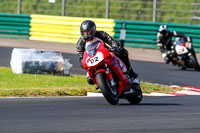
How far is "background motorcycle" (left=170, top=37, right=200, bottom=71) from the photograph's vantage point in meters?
17.1

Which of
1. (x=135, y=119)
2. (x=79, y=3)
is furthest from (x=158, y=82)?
(x=79, y=3)

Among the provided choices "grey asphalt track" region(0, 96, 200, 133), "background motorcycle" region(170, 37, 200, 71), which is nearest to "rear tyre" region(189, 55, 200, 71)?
"background motorcycle" region(170, 37, 200, 71)

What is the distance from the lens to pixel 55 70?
1315 cm

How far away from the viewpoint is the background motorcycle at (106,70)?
7933mm

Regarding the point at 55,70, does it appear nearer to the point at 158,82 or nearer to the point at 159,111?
the point at 158,82

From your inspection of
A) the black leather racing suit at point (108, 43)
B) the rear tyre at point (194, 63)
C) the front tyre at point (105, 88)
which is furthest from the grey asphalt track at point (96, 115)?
the rear tyre at point (194, 63)

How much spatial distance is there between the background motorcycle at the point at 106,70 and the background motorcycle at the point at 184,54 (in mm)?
8766

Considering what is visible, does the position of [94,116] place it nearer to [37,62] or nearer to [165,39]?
[37,62]

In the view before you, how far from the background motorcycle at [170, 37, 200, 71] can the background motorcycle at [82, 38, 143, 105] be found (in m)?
8.77

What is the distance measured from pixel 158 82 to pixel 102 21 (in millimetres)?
9365

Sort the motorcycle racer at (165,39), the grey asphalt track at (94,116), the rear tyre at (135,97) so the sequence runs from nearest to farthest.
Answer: the grey asphalt track at (94,116) < the rear tyre at (135,97) < the motorcycle racer at (165,39)

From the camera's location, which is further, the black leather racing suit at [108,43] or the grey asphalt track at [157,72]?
the grey asphalt track at [157,72]

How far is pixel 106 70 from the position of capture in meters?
8.03

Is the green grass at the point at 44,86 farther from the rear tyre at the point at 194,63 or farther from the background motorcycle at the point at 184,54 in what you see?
the rear tyre at the point at 194,63
